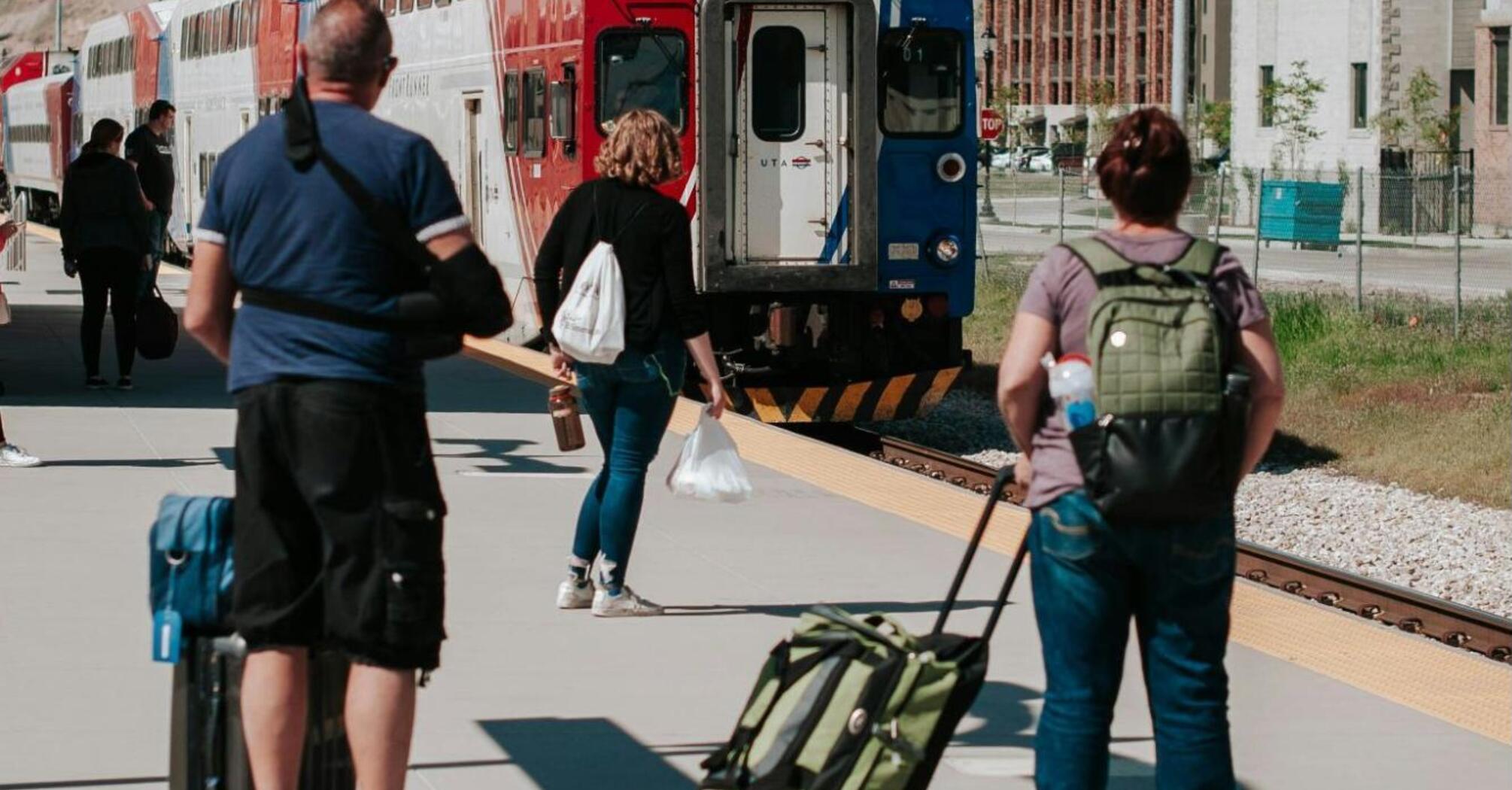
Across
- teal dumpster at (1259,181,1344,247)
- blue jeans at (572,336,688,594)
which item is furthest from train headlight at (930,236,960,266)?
teal dumpster at (1259,181,1344,247)

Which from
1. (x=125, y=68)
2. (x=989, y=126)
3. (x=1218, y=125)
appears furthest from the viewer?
(x=1218, y=125)

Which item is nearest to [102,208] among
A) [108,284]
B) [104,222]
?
[104,222]

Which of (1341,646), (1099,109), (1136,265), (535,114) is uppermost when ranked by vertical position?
(1099,109)

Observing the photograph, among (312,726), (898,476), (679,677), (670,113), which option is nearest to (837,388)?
(670,113)

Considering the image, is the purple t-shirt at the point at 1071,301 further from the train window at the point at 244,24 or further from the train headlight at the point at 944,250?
the train window at the point at 244,24

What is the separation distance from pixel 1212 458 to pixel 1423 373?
612 inches

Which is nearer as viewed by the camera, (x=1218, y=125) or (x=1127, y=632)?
(x=1127, y=632)

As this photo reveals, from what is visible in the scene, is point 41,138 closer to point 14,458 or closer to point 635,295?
point 14,458

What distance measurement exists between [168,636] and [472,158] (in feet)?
51.4

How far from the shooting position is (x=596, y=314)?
8.23 m

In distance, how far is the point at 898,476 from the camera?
40.1ft

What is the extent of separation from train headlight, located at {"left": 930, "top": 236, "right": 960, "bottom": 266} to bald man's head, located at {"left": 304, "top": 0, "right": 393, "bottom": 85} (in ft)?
37.4

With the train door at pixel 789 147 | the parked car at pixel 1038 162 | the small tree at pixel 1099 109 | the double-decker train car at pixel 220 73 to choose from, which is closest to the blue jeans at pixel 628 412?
the train door at pixel 789 147

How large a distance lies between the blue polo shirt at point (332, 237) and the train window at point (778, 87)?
11.2 meters
